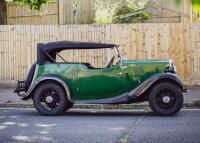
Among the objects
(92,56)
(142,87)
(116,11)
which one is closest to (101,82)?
(142,87)

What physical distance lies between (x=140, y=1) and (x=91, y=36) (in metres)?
8.64

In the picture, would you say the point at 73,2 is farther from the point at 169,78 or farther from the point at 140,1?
the point at 169,78

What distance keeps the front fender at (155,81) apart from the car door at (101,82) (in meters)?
0.29

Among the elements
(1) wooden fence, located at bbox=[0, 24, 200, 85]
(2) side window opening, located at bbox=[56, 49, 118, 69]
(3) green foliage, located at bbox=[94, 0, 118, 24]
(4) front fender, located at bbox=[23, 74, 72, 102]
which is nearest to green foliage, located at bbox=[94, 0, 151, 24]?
(3) green foliage, located at bbox=[94, 0, 118, 24]

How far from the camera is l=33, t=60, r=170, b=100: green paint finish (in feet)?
37.1

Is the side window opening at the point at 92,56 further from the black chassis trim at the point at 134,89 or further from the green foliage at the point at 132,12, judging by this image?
the green foliage at the point at 132,12

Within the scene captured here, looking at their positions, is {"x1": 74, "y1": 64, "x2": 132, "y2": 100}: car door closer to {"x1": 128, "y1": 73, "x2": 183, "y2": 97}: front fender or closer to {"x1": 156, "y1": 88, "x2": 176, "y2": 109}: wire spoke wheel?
{"x1": 128, "y1": 73, "x2": 183, "y2": 97}: front fender

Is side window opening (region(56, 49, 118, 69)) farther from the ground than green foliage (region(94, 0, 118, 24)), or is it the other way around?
green foliage (region(94, 0, 118, 24))

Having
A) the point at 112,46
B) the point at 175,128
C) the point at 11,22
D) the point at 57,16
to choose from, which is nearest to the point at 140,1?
the point at 57,16

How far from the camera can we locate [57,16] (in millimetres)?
25484

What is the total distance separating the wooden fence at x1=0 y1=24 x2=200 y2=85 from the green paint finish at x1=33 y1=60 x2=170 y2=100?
5.66 meters

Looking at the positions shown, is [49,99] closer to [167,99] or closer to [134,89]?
[134,89]

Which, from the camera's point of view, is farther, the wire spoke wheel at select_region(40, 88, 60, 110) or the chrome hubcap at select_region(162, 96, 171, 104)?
the wire spoke wheel at select_region(40, 88, 60, 110)

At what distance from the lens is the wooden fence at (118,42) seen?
17.0 meters
